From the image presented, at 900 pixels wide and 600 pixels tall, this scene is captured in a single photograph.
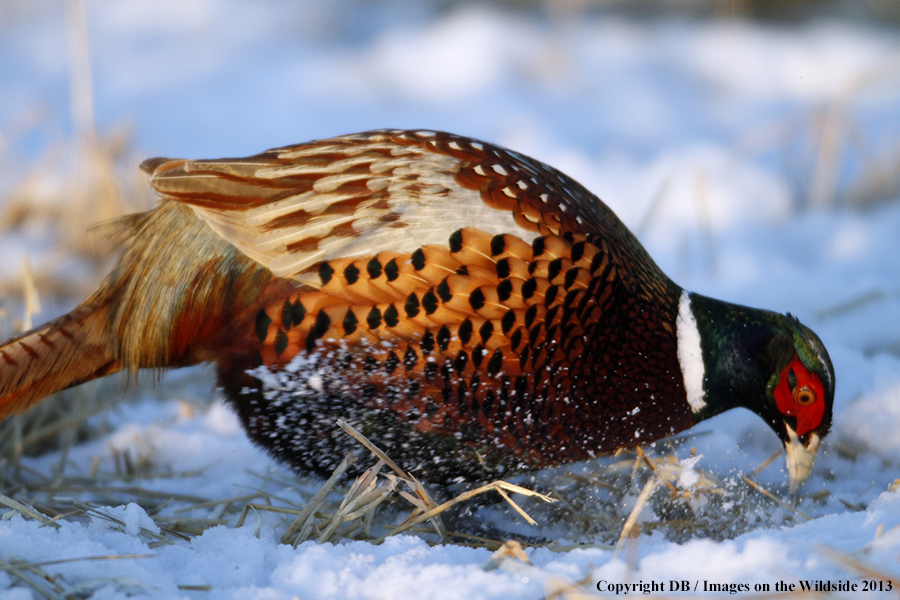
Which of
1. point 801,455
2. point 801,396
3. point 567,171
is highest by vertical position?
point 567,171

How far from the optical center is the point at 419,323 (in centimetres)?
186

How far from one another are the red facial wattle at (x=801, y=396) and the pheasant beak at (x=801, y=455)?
21mm

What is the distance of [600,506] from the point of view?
2.18m

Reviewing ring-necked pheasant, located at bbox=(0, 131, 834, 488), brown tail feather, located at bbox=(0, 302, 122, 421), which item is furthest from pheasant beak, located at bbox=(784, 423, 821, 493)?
brown tail feather, located at bbox=(0, 302, 122, 421)

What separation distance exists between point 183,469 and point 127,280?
76 centimetres

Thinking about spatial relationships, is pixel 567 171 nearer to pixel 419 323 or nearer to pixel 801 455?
pixel 801 455

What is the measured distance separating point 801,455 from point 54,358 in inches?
80.3

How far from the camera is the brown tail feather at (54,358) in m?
2.08

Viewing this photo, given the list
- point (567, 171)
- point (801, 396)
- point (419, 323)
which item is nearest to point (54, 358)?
point (419, 323)

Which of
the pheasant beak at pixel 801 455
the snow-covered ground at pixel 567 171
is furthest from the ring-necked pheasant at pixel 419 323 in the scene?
the snow-covered ground at pixel 567 171

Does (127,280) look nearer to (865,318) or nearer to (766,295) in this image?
(766,295)

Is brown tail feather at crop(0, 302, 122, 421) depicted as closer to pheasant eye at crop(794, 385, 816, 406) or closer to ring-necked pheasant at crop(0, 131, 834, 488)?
ring-necked pheasant at crop(0, 131, 834, 488)

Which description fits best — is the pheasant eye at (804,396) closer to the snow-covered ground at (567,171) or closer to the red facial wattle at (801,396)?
the red facial wattle at (801,396)

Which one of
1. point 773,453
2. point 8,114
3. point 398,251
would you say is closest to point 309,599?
point 398,251
